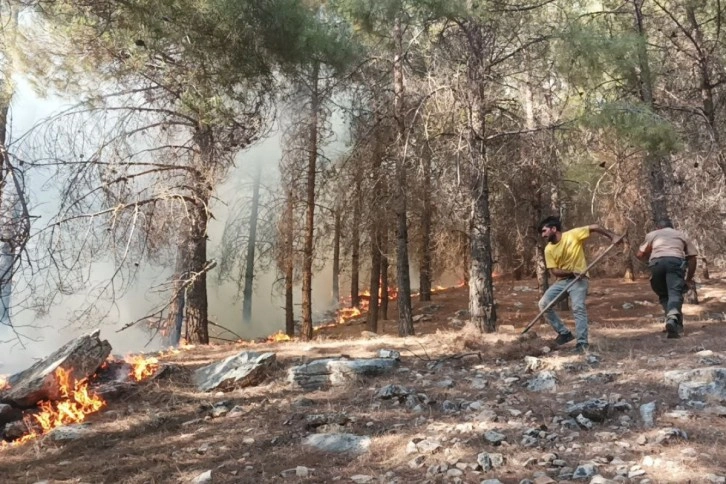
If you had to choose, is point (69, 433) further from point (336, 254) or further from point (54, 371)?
point (336, 254)

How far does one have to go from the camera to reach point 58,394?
625 cm

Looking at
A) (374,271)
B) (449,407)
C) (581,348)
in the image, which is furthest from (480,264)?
(374,271)

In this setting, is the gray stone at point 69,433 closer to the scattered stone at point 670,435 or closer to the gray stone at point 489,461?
the gray stone at point 489,461

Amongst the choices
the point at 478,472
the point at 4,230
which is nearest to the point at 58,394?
the point at 4,230

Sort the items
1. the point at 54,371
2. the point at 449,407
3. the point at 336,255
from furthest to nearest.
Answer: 1. the point at 336,255
2. the point at 54,371
3. the point at 449,407

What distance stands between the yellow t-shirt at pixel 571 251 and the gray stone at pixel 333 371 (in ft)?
8.32

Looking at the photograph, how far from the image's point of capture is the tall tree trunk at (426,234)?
31.3 feet

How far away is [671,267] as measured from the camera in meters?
6.86

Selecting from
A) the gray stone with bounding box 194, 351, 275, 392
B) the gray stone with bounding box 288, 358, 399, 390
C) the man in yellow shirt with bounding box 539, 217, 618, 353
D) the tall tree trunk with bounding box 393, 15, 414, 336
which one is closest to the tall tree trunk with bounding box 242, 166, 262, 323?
the tall tree trunk with bounding box 393, 15, 414, 336

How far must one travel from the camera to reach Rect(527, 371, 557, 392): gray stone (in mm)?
4991

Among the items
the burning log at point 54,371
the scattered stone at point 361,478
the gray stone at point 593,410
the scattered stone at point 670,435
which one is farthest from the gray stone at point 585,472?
the burning log at point 54,371

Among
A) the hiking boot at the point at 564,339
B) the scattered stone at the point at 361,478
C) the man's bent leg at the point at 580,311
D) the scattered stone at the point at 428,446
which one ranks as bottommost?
the scattered stone at the point at 361,478

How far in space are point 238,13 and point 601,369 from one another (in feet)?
22.2

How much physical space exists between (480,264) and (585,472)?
17.7 ft
